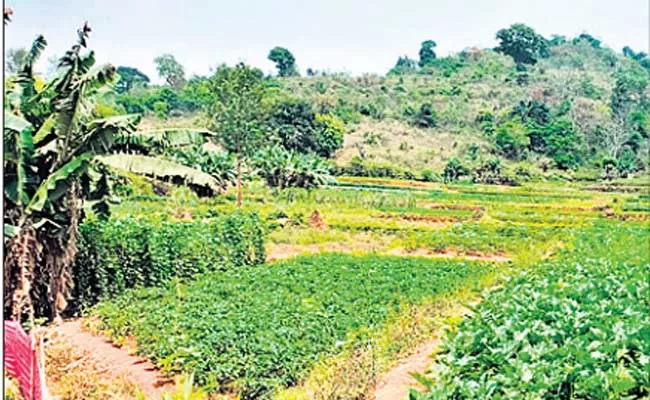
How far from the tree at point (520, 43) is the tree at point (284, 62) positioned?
12.3 m

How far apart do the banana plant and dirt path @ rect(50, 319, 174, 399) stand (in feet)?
1.23

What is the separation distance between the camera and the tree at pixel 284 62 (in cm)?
4022

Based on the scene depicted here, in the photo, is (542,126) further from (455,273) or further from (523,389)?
(523,389)

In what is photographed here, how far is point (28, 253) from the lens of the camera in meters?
5.67

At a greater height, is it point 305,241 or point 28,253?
point 28,253

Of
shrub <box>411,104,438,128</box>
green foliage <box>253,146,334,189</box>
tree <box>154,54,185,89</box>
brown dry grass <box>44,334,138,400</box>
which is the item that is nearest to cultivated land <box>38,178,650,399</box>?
brown dry grass <box>44,334,138,400</box>

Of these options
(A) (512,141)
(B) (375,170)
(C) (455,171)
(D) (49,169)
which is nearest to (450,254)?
(D) (49,169)

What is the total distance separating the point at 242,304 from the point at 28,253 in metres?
1.68

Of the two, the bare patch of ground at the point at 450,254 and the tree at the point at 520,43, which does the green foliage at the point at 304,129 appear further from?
the tree at the point at 520,43

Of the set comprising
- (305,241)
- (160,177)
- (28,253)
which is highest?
(160,177)

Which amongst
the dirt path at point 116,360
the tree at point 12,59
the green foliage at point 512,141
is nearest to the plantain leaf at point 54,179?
the dirt path at point 116,360

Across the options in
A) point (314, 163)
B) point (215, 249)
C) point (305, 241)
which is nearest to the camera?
point (215, 249)

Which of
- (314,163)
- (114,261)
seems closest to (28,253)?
(114,261)

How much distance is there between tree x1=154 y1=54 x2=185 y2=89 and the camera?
764 inches
